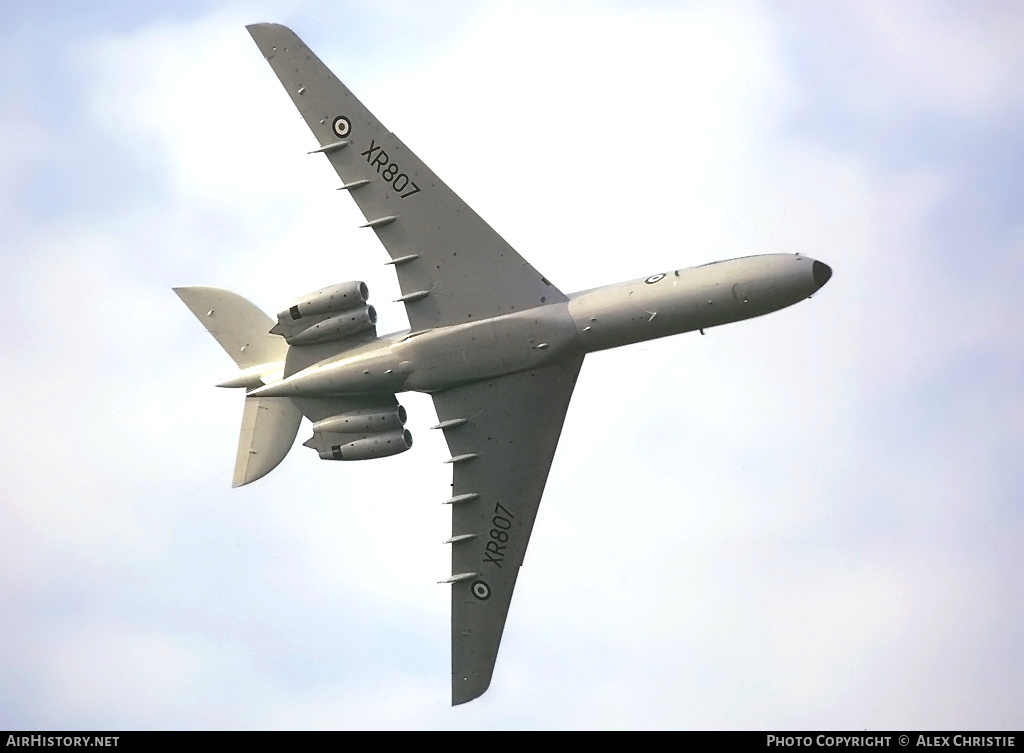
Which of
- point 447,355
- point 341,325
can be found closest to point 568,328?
point 447,355

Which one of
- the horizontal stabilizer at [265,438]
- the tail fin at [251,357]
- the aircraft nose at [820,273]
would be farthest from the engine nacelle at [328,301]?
the aircraft nose at [820,273]

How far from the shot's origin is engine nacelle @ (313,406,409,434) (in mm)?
51625

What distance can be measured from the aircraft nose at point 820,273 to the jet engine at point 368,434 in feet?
46.7

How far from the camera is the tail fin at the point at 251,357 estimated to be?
52.5 metres

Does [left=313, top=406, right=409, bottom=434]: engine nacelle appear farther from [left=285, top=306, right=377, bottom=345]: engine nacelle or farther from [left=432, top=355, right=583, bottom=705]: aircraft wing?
[left=285, top=306, right=377, bottom=345]: engine nacelle

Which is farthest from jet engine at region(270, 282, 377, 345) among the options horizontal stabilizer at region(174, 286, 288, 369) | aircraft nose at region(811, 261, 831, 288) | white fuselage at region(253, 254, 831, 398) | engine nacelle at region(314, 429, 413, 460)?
aircraft nose at region(811, 261, 831, 288)

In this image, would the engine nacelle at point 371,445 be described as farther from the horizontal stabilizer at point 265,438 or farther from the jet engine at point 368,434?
the horizontal stabilizer at point 265,438

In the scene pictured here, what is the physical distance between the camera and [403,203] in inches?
2024

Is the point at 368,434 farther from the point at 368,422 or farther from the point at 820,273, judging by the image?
the point at 820,273

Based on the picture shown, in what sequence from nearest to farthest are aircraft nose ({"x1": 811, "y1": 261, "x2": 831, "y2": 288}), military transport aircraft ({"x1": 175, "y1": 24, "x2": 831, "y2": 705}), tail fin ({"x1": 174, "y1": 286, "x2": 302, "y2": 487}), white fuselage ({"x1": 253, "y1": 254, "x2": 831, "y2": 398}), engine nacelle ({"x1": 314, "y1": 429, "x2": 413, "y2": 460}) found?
1. aircraft nose ({"x1": 811, "y1": 261, "x2": 831, "y2": 288})
2. white fuselage ({"x1": 253, "y1": 254, "x2": 831, "y2": 398})
3. military transport aircraft ({"x1": 175, "y1": 24, "x2": 831, "y2": 705})
4. engine nacelle ({"x1": 314, "y1": 429, "x2": 413, "y2": 460})
5. tail fin ({"x1": 174, "y1": 286, "x2": 302, "y2": 487})

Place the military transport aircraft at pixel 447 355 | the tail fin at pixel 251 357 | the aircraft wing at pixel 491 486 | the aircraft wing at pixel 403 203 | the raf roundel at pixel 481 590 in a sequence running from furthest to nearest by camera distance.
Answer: the raf roundel at pixel 481 590
the tail fin at pixel 251 357
the aircraft wing at pixel 491 486
the aircraft wing at pixel 403 203
the military transport aircraft at pixel 447 355

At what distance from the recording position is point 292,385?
170 feet

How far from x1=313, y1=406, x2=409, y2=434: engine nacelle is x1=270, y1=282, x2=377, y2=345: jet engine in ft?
8.96
